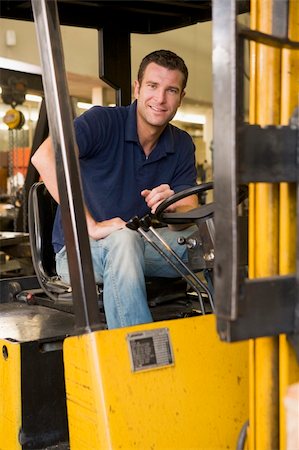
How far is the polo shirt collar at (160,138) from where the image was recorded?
3285 millimetres

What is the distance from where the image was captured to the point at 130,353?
2.04 metres

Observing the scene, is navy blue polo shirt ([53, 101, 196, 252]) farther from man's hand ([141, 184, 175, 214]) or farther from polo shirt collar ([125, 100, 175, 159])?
man's hand ([141, 184, 175, 214])

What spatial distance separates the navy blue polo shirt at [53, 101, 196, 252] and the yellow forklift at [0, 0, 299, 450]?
0.88 metres

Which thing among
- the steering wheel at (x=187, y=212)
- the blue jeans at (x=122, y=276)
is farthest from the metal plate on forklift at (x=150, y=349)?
the steering wheel at (x=187, y=212)

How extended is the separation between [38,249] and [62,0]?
4.54 feet

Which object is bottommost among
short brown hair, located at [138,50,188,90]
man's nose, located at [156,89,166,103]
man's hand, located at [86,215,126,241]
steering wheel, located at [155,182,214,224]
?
man's hand, located at [86,215,126,241]

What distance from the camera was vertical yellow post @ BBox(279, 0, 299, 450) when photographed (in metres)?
1.81

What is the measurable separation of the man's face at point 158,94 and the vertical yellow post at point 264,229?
1.33 meters

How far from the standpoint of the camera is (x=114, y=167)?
129 inches

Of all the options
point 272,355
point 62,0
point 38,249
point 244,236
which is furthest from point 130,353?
point 62,0

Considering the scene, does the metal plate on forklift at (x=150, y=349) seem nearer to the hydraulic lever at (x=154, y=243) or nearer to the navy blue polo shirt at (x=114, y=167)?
the hydraulic lever at (x=154, y=243)

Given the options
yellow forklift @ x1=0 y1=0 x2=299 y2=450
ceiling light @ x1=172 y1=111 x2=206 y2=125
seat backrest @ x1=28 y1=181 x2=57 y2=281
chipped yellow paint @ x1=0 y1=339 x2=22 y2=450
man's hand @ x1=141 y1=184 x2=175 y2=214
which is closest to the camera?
yellow forklift @ x1=0 y1=0 x2=299 y2=450

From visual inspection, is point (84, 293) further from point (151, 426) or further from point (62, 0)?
point (62, 0)

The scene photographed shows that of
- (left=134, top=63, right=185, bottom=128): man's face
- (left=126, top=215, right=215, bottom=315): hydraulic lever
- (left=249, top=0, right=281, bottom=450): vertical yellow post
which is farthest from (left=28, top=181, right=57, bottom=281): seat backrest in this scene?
(left=249, top=0, right=281, bottom=450): vertical yellow post
